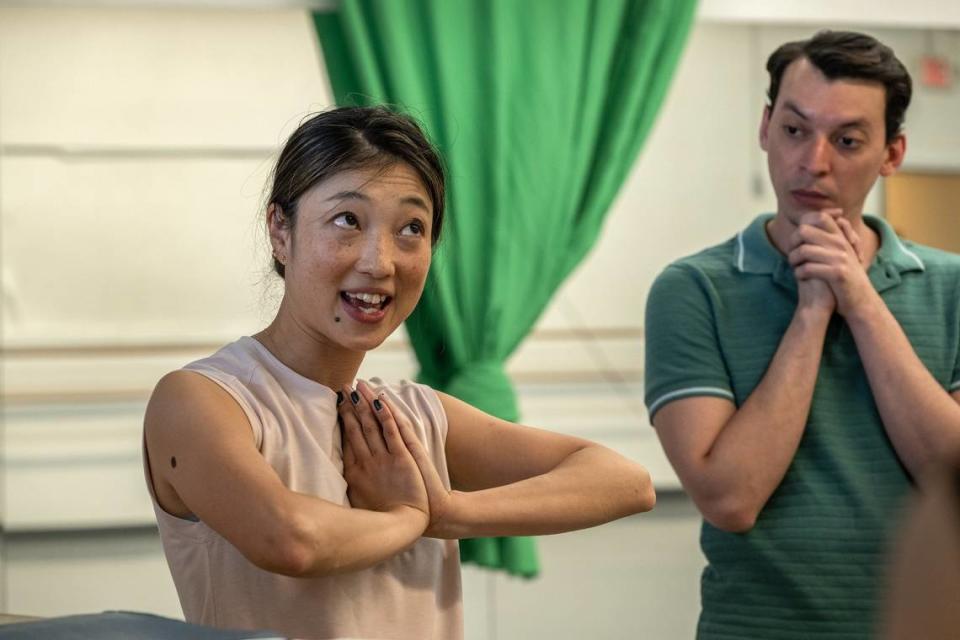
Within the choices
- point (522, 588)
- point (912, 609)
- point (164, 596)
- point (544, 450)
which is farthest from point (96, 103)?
point (912, 609)

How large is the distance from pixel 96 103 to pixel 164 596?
1420 mm

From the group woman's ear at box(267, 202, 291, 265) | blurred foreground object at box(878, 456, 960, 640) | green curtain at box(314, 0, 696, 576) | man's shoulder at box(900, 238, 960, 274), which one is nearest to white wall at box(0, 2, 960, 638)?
green curtain at box(314, 0, 696, 576)

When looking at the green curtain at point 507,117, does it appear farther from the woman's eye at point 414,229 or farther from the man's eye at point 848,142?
the woman's eye at point 414,229

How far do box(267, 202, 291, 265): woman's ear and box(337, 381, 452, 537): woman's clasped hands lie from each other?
0.58ft

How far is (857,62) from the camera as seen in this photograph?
5.77ft

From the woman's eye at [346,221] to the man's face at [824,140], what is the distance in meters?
0.68

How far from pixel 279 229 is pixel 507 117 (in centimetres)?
180

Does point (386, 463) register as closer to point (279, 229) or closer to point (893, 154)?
point (279, 229)

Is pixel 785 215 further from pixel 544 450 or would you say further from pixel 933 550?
pixel 933 550

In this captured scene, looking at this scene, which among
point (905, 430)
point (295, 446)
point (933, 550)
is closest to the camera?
→ point (933, 550)

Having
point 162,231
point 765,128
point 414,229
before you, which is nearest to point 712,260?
point 765,128

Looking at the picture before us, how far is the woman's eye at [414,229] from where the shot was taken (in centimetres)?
140

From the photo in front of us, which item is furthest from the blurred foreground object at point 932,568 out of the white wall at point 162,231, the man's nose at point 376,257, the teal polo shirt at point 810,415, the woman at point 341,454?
the white wall at point 162,231

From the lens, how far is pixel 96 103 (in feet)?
11.4
